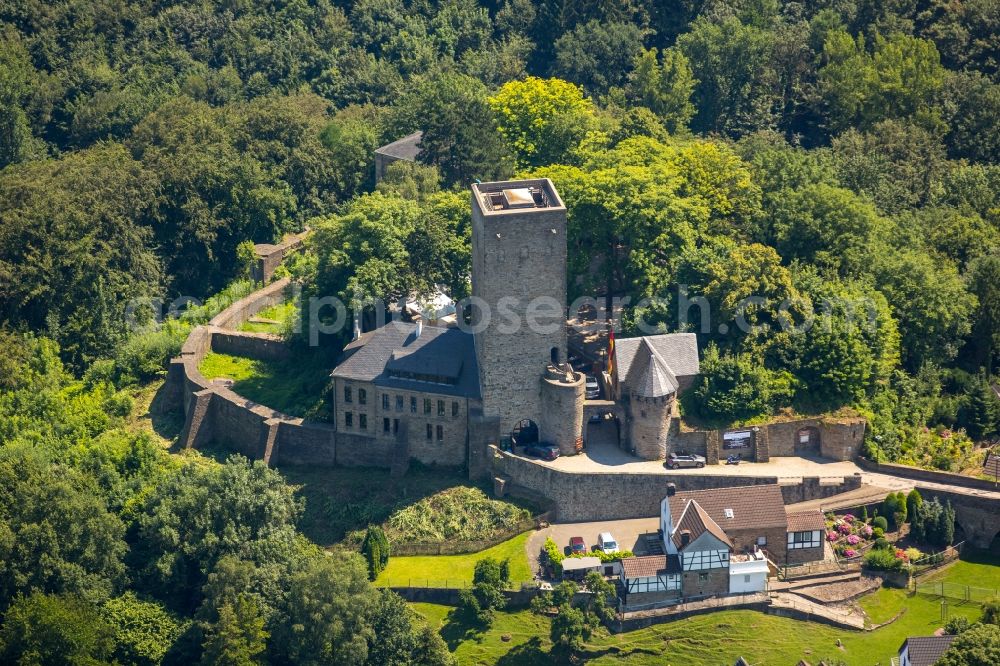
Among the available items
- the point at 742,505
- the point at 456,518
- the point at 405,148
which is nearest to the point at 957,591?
the point at 742,505

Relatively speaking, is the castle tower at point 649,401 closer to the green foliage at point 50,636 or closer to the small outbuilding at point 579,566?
the small outbuilding at point 579,566

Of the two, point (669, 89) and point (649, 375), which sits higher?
point (669, 89)

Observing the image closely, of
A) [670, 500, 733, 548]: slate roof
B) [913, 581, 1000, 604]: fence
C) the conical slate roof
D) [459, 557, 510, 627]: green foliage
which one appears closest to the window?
[670, 500, 733, 548]: slate roof

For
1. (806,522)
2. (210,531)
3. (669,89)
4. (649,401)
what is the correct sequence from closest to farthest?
(806,522)
(210,531)
(649,401)
(669,89)

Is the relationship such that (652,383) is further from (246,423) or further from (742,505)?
(246,423)

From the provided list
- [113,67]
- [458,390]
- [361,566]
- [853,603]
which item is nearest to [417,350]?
[458,390]

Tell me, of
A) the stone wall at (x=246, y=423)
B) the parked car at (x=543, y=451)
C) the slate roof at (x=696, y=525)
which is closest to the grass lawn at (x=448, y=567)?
the parked car at (x=543, y=451)

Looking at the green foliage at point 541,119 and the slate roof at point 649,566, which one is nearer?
the slate roof at point 649,566
